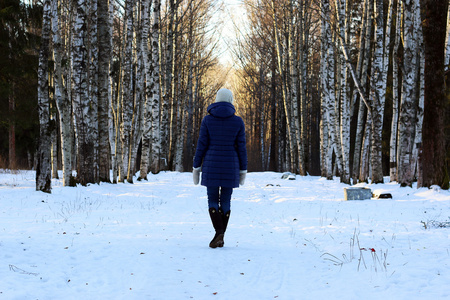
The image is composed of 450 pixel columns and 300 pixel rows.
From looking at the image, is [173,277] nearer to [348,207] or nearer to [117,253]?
[117,253]

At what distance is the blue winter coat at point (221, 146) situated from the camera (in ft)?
16.6

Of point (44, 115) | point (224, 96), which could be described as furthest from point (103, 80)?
point (224, 96)

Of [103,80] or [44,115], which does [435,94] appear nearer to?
[44,115]

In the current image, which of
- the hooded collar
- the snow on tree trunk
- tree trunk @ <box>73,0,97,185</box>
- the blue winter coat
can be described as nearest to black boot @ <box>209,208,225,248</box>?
the blue winter coat

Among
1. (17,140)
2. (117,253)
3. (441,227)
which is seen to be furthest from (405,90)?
(17,140)


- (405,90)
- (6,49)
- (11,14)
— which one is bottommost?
(405,90)

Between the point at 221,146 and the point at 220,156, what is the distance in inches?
5.5

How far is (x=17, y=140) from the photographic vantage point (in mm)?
28547

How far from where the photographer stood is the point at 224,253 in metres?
4.90

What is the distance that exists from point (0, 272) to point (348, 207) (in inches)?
295

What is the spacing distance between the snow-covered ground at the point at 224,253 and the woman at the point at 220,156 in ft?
1.71

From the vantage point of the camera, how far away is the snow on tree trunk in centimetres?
971

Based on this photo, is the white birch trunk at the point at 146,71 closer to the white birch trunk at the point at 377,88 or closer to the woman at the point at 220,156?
the white birch trunk at the point at 377,88

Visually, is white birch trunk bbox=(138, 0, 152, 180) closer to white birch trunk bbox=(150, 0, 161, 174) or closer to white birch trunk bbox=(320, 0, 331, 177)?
white birch trunk bbox=(150, 0, 161, 174)
